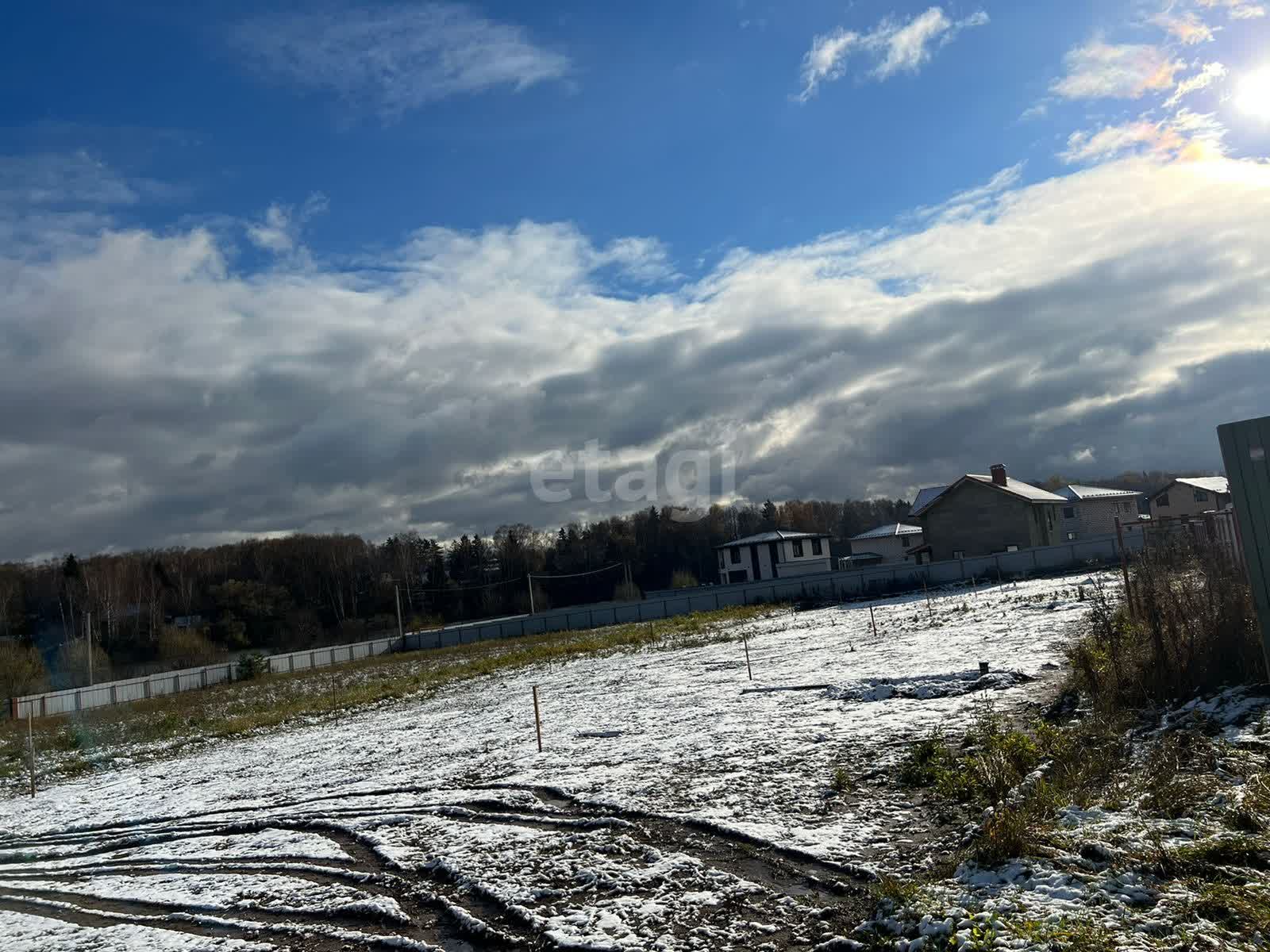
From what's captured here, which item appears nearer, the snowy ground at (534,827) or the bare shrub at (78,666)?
the snowy ground at (534,827)

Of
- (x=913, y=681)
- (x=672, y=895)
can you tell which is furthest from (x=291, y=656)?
(x=672, y=895)

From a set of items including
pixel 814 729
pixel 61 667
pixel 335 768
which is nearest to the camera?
pixel 814 729

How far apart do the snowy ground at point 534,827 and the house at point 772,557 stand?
2561 inches

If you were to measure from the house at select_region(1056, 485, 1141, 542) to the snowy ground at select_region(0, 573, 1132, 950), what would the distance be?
180ft

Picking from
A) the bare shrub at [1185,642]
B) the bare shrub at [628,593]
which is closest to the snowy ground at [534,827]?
the bare shrub at [1185,642]

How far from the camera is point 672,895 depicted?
22.4ft

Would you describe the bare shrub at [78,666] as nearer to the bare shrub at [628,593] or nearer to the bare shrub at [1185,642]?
the bare shrub at [628,593]

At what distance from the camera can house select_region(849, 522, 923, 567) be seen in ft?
271

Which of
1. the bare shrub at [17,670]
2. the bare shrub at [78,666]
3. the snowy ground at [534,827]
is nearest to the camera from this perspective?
the snowy ground at [534,827]

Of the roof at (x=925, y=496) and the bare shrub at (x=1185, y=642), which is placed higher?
the roof at (x=925, y=496)

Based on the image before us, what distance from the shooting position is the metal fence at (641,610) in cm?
4859

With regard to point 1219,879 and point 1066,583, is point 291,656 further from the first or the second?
point 1219,879

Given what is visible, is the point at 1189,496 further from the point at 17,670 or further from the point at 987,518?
the point at 17,670

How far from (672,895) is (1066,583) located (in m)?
35.6
